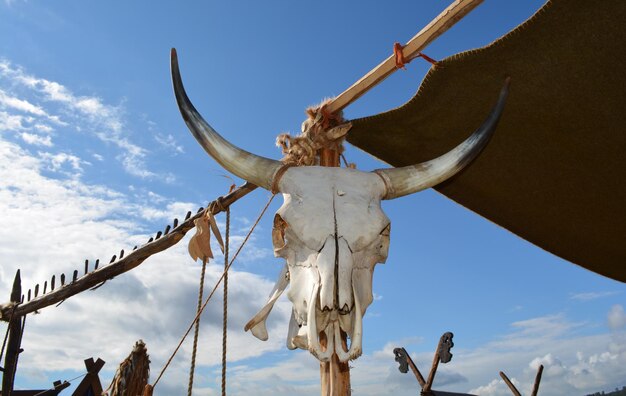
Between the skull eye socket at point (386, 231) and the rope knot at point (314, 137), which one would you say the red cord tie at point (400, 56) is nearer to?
the rope knot at point (314, 137)

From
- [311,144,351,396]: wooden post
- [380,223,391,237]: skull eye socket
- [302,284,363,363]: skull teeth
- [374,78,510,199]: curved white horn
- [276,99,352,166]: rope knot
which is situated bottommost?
[311,144,351,396]: wooden post

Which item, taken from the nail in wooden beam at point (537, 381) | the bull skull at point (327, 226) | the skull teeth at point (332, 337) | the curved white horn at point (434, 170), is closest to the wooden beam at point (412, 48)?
the bull skull at point (327, 226)

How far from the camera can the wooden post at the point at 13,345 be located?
24.1ft

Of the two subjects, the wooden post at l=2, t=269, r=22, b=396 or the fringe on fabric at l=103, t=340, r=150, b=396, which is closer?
the fringe on fabric at l=103, t=340, r=150, b=396

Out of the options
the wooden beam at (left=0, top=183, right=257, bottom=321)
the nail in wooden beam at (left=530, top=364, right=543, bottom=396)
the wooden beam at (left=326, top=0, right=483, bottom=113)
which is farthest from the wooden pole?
the nail in wooden beam at (left=530, top=364, right=543, bottom=396)

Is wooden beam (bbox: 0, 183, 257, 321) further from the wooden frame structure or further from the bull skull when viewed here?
the bull skull

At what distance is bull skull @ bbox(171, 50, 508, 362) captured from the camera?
1.83 m

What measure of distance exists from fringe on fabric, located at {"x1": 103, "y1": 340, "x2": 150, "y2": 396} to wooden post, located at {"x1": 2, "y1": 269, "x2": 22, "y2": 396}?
166 inches

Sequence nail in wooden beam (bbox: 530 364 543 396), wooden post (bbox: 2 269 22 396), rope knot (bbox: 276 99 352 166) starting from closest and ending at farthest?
rope knot (bbox: 276 99 352 166)
nail in wooden beam (bbox: 530 364 543 396)
wooden post (bbox: 2 269 22 396)

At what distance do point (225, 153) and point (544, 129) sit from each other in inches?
81.5

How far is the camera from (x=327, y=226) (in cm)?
201

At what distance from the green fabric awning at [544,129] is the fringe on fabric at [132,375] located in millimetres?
2371

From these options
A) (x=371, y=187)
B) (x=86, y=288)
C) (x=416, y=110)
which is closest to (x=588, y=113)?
(x=416, y=110)

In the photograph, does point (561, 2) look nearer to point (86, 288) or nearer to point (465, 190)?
point (465, 190)
